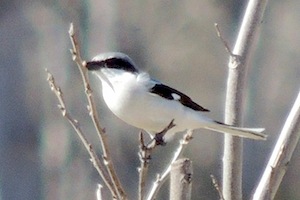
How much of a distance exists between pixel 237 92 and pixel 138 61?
1.46 meters

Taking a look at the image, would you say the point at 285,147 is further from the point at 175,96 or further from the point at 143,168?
the point at 175,96

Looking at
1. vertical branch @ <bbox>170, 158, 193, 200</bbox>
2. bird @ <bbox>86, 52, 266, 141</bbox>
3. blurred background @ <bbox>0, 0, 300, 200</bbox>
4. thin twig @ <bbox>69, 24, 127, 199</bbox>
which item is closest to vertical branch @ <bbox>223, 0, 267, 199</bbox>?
bird @ <bbox>86, 52, 266, 141</bbox>

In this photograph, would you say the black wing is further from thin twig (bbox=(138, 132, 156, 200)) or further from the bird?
thin twig (bbox=(138, 132, 156, 200))

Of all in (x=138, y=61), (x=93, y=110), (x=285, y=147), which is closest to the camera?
(x=93, y=110)

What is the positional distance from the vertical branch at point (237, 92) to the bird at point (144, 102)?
1.4 inches

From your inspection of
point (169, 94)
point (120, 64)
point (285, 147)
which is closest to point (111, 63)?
point (120, 64)

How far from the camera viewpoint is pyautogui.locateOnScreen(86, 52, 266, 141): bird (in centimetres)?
158

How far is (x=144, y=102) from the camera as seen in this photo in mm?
1650

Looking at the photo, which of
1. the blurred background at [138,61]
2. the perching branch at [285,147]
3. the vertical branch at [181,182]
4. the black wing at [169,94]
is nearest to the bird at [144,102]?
the black wing at [169,94]

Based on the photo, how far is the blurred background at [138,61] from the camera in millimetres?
2986

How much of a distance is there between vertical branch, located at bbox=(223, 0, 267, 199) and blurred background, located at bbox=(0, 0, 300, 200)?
1.42 metres

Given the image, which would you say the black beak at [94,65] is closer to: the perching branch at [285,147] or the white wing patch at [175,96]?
the white wing patch at [175,96]

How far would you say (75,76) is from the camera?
2992 mm

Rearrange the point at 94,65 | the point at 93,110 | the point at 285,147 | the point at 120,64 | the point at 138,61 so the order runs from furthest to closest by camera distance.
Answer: the point at 138,61
the point at 120,64
the point at 94,65
the point at 285,147
the point at 93,110
